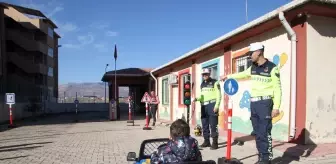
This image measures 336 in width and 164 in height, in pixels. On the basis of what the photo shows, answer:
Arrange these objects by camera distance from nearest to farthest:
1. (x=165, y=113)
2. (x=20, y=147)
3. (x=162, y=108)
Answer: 1. (x=20, y=147)
2. (x=165, y=113)
3. (x=162, y=108)

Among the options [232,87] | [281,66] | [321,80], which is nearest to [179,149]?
[232,87]

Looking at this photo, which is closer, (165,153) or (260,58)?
(165,153)

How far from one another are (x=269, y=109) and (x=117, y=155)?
169 inches

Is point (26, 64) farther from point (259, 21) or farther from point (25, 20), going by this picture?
point (259, 21)

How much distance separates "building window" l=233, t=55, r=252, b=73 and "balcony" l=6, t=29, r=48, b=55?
37760 mm

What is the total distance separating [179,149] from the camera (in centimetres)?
395

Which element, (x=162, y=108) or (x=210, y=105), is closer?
(x=210, y=105)

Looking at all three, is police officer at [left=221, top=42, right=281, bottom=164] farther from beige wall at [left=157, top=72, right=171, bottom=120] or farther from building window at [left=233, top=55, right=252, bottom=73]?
beige wall at [left=157, top=72, right=171, bottom=120]

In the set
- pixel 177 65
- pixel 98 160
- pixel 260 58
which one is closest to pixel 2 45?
pixel 177 65

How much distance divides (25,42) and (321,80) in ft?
144

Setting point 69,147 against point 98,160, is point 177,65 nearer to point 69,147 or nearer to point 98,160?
point 69,147

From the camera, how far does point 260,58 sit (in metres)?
5.96

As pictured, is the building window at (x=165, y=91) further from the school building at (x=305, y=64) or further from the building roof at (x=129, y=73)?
the school building at (x=305, y=64)

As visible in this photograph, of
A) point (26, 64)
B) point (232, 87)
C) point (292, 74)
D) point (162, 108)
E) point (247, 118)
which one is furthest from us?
point (26, 64)
